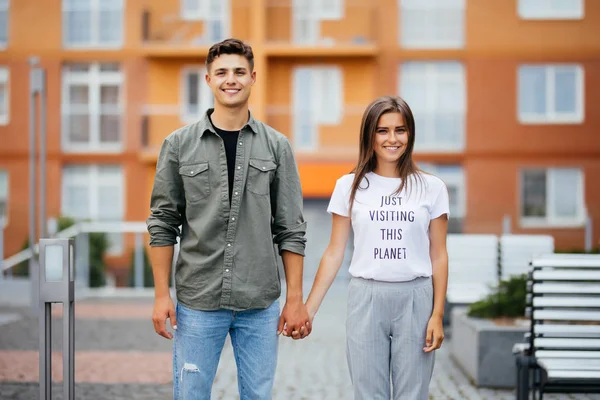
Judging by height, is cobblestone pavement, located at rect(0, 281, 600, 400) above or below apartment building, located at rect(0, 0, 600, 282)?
below

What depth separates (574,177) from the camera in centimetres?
2580

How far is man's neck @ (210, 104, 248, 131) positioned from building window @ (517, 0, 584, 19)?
76.5ft

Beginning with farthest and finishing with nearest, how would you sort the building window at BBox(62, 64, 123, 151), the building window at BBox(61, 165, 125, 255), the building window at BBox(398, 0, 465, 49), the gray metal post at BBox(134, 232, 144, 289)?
the building window at BBox(62, 64, 123, 151) → the building window at BBox(61, 165, 125, 255) → the building window at BBox(398, 0, 465, 49) → the gray metal post at BBox(134, 232, 144, 289)

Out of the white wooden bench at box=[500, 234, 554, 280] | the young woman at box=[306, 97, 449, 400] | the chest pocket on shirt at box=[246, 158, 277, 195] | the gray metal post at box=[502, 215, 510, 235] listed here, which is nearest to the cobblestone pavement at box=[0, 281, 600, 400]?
the white wooden bench at box=[500, 234, 554, 280]

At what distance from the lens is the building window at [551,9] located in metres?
25.9

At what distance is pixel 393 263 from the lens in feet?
12.8

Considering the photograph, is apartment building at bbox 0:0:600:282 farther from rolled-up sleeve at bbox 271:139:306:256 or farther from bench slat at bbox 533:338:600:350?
rolled-up sleeve at bbox 271:139:306:256

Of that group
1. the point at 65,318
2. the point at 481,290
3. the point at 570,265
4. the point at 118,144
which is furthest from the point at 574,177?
the point at 65,318

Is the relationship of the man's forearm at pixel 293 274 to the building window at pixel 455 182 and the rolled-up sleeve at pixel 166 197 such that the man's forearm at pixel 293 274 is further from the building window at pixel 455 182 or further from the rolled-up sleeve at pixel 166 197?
the building window at pixel 455 182

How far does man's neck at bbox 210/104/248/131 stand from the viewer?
385 centimetres

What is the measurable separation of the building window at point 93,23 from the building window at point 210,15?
1.90 metres

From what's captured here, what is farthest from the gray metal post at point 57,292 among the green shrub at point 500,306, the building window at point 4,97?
the building window at point 4,97

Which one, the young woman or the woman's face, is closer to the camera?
the young woman

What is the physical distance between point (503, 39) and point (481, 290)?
1678 centimetres
